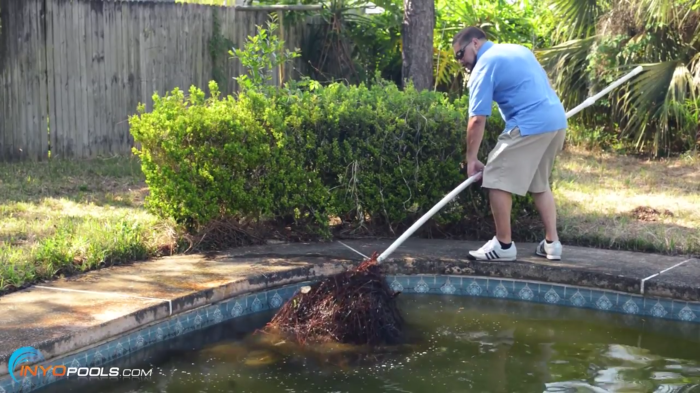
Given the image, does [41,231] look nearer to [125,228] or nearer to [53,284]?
[125,228]

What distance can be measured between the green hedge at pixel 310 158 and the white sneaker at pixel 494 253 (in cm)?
70

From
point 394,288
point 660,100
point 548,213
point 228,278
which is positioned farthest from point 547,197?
point 660,100

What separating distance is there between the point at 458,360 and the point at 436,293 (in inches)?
51.3

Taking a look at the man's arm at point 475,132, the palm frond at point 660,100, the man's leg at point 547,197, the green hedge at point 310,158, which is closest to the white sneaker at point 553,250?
the man's leg at point 547,197

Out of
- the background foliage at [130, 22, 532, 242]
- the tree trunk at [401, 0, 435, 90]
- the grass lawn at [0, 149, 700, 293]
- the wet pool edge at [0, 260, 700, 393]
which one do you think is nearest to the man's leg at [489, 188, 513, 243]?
the wet pool edge at [0, 260, 700, 393]

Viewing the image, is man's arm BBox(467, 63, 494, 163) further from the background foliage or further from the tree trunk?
the tree trunk

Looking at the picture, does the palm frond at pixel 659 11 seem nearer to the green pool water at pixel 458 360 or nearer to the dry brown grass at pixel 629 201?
the dry brown grass at pixel 629 201

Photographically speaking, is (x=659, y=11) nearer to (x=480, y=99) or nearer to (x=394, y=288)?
(x=480, y=99)

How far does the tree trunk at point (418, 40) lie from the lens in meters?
9.15

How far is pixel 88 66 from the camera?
1005 centimetres

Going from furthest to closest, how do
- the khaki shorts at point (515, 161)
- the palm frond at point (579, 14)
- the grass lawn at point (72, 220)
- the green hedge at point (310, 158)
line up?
1. the palm frond at point (579, 14)
2. the green hedge at point (310, 158)
3. the khaki shorts at point (515, 161)
4. the grass lawn at point (72, 220)

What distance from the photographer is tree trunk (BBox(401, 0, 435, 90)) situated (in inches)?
360

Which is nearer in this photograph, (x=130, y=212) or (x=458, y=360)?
(x=458, y=360)

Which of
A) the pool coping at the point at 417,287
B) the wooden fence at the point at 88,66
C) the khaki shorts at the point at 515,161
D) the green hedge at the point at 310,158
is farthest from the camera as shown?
the wooden fence at the point at 88,66
